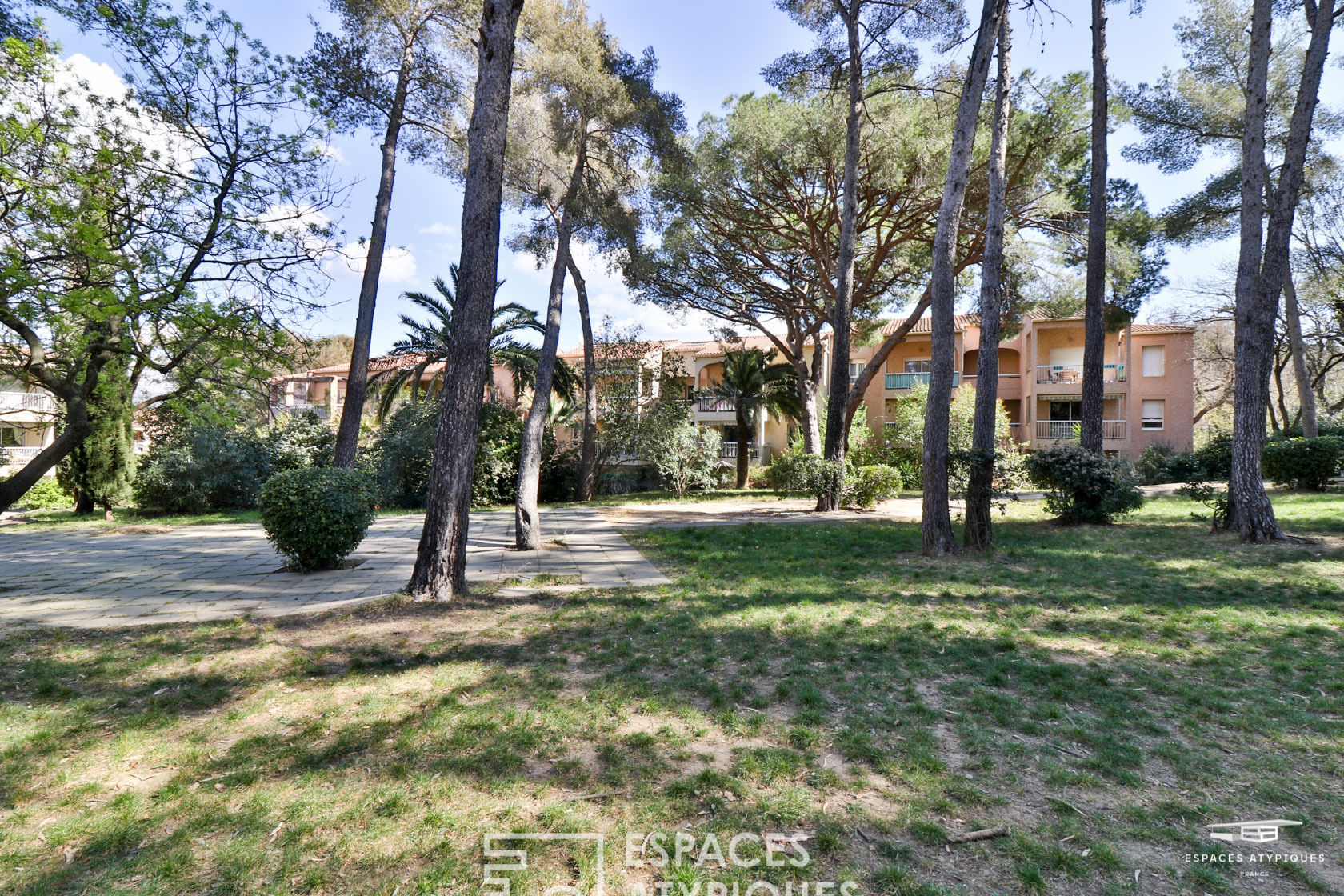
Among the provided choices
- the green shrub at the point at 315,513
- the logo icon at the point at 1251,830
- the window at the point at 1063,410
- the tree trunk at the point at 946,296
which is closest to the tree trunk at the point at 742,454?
the window at the point at 1063,410

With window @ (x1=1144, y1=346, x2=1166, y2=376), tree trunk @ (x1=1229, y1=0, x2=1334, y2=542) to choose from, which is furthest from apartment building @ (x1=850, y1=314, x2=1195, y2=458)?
tree trunk @ (x1=1229, y1=0, x2=1334, y2=542)

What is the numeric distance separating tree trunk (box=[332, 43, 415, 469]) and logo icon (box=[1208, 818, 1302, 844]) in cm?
1003

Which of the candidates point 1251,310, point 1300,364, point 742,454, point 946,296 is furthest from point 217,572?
point 1300,364

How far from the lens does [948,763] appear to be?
285 centimetres

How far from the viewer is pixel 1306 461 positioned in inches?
525

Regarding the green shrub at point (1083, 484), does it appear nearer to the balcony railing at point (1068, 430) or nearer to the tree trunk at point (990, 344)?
the tree trunk at point (990, 344)

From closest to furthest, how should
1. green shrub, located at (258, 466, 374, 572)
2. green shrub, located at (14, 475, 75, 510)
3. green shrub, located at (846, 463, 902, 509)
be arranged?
green shrub, located at (258, 466, 374, 572)
green shrub, located at (846, 463, 902, 509)
green shrub, located at (14, 475, 75, 510)

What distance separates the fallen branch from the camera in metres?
2.28

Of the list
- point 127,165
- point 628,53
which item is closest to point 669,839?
point 127,165

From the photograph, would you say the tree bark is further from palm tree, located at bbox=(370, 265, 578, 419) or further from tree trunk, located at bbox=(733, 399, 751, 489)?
tree trunk, located at bbox=(733, 399, 751, 489)

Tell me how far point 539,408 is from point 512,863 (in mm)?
7505

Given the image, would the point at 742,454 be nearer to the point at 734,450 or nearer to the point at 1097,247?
the point at 734,450

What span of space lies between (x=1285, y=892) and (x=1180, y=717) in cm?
144

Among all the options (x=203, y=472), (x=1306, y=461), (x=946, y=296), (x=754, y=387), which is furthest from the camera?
(x=754, y=387)
